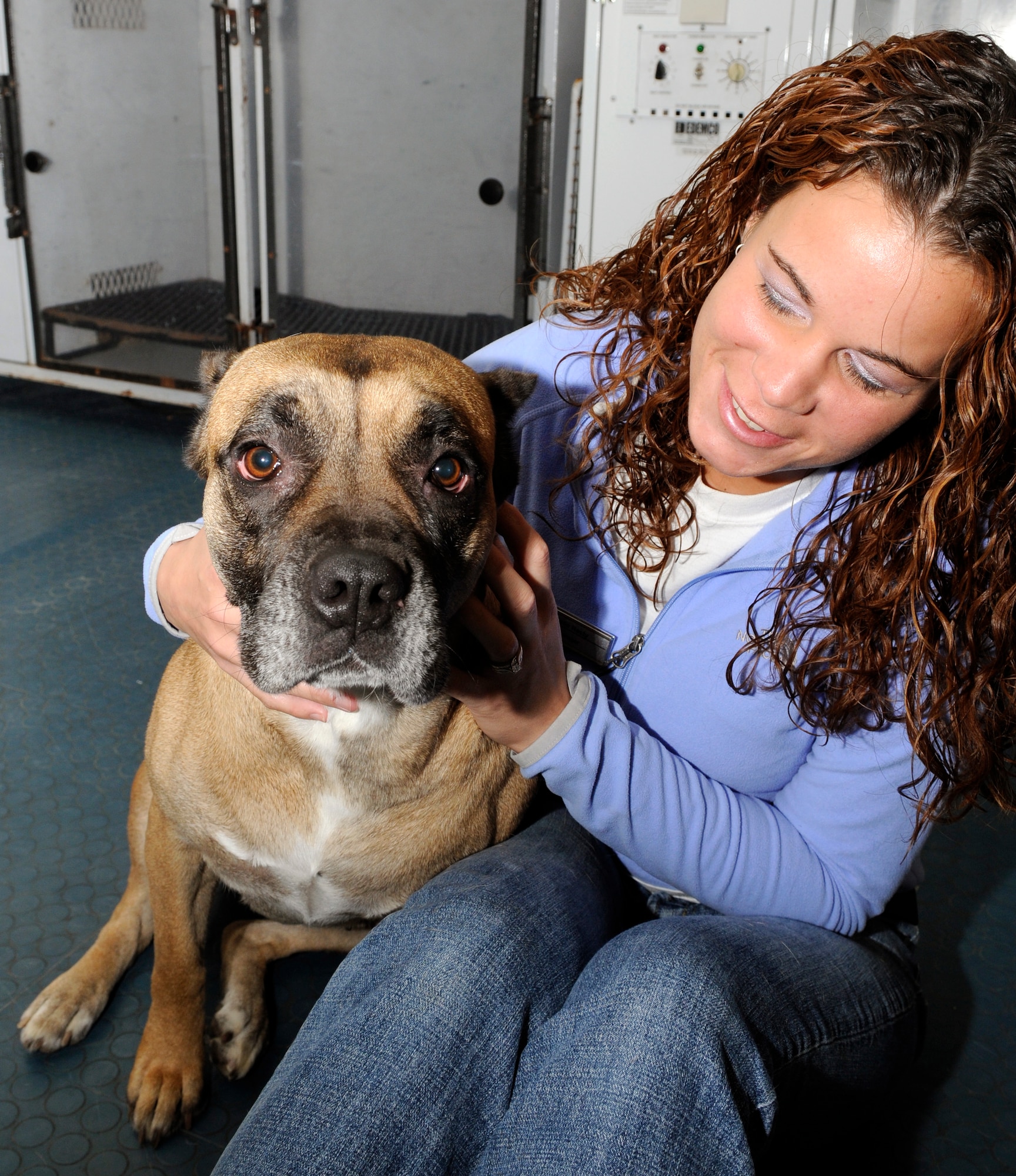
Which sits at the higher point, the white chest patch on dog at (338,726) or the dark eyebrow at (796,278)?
the dark eyebrow at (796,278)

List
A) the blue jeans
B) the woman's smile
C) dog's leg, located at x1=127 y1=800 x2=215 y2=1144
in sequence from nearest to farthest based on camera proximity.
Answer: the blue jeans < the woman's smile < dog's leg, located at x1=127 y1=800 x2=215 y2=1144

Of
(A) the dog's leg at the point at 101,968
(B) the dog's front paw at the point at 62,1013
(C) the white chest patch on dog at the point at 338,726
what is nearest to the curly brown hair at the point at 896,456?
(C) the white chest patch on dog at the point at 338,726

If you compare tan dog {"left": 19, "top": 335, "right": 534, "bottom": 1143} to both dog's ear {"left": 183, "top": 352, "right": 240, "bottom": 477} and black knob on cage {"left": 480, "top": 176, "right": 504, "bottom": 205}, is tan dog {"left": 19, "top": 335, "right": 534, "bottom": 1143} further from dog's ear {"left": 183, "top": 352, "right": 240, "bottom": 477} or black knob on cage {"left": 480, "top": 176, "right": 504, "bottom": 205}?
black knob on cage {"left": 480, "top": 176, "right": 504, "bottom": 205}

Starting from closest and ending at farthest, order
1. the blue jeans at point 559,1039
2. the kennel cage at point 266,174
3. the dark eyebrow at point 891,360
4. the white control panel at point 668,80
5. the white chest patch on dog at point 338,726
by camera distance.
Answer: the blue jeans at point 559,1039 < the dark eyebrow at point 891,360 < the white chest patch on dog at point 338,726 < the white control panel at point 668,80 < the kennel cage at point 266,174

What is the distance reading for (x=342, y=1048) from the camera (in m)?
1.13

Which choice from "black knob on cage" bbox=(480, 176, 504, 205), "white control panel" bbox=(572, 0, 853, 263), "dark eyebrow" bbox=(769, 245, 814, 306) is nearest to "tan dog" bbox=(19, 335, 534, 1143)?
"dark eyebrow" bbox=(769, 245, 814, 306)

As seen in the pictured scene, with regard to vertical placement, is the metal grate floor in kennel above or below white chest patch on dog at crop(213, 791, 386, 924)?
above

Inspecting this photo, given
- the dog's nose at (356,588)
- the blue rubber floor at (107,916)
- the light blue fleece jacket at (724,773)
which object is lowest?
the blue rubber floor at (107,916)

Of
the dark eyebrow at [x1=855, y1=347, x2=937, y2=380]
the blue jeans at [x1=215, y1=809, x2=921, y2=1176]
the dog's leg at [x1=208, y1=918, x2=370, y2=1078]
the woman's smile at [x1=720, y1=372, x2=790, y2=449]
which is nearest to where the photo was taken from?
the blue jeans at [x1=215, y1=809, x2=921, y2=1176]

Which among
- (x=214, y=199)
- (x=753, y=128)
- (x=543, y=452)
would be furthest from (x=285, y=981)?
(x=214, y=199)

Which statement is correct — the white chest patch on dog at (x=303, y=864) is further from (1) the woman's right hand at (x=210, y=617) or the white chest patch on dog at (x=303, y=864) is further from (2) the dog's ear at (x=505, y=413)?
(2) the dog's ear at (x=505, y=413)

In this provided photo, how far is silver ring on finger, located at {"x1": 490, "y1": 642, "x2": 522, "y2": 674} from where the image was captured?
4.15ft

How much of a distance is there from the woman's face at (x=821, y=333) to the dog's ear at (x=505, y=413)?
0.27 metres

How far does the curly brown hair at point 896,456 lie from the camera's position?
1124 mm
